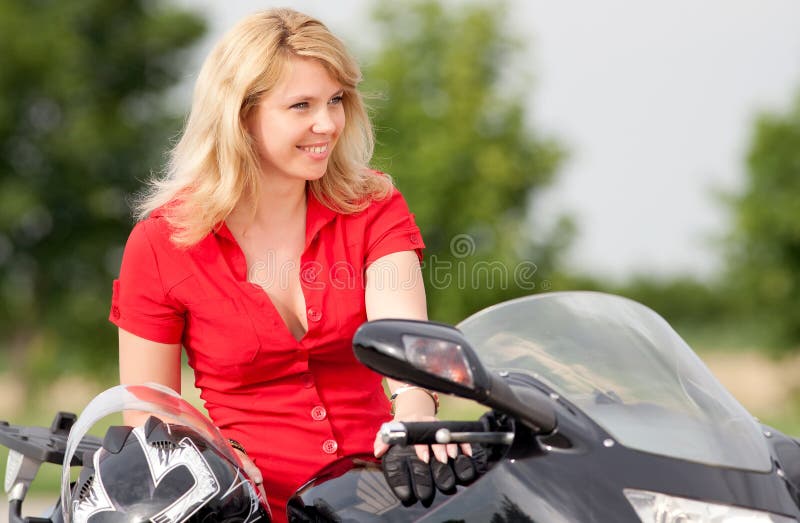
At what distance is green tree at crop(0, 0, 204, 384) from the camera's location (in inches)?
1112

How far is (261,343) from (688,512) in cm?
112

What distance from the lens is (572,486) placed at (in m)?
1.44

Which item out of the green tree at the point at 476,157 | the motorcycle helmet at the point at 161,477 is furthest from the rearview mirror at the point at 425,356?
the green tree at the point at 476,157

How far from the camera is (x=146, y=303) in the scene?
7.68 feet

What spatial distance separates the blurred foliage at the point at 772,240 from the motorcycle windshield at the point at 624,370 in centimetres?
2425

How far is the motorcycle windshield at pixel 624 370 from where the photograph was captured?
1.50 m

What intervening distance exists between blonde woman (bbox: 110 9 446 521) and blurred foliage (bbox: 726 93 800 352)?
23640 mm

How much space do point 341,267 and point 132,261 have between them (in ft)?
1.53

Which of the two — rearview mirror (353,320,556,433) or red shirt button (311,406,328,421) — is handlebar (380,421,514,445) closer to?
rearview mirror (353,320,556,433)

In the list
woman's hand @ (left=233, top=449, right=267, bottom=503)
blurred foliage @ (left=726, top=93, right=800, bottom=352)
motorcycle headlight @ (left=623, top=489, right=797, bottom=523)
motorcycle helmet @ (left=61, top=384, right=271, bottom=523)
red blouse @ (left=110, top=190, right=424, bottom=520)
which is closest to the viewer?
motorcycle headlight @ (left=623, top=489, right=797, bottom=523)

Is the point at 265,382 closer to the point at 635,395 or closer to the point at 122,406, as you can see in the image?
the point at 122,406

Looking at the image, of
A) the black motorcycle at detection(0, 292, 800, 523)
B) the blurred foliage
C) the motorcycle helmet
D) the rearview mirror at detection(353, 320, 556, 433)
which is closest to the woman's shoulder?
the motorcycle helmet

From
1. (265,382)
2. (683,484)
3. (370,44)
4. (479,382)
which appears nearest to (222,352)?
(265,382)

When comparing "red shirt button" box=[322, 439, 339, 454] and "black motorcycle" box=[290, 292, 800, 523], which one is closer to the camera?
"black motorcycle" box=[290, 292, 800, 523]
